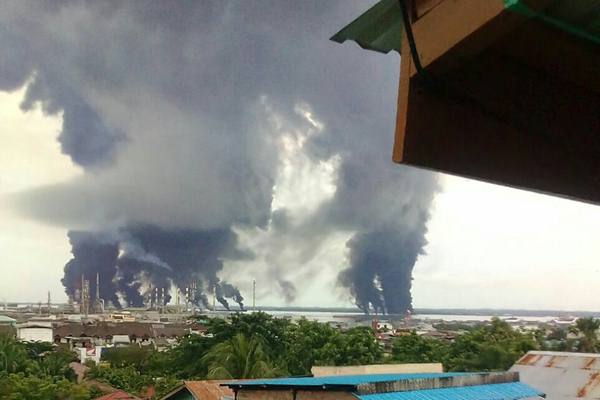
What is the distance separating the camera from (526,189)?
5.97 feet

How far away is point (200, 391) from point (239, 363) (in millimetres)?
9363

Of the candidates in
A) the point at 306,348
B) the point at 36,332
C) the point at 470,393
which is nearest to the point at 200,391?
the point at 470,393

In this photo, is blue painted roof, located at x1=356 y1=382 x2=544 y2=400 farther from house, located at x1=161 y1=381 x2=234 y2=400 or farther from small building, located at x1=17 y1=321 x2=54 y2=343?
small building, located at x1=17 y1=321 x2=54 y2=343

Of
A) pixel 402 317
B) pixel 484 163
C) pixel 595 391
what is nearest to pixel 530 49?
pixel 484 163

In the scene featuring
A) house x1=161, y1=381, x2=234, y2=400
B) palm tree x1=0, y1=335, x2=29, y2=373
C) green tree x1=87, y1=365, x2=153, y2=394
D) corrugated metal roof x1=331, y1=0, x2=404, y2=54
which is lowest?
green tree x1=87, y1=365, x2=153, y2=394

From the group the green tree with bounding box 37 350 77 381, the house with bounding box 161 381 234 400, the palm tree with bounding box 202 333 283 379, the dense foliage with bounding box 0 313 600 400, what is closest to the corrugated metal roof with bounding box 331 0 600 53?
the house with bounding box 161 381 234 400

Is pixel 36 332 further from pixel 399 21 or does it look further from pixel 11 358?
pixel 399 21

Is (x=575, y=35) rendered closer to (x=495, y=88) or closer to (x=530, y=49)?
(x=530, y=49)

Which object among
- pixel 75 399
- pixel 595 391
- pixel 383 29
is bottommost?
pixel 75 399

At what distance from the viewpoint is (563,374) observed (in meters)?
14.0

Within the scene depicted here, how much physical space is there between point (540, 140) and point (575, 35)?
54 centimetres

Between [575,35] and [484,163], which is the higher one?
[575,35]

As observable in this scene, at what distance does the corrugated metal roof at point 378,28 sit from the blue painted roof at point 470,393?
25.0ft

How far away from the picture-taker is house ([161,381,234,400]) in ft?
48.8
